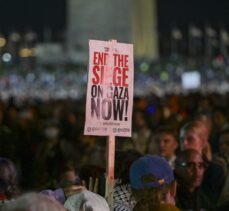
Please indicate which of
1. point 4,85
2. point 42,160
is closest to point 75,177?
point 42,160

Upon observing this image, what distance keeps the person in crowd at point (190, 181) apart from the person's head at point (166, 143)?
2.11m

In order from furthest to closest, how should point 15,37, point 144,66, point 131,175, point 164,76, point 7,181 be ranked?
point 164,76, point 15,37, point 144,66, point 7,181, point 131,175

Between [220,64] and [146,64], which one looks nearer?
[146,64]

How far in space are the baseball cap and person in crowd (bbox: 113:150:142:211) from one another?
216 mm

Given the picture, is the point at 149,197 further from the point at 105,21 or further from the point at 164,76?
the point at 164,76

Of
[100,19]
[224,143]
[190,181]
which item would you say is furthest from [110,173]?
[100,19]

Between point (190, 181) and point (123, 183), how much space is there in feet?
3.52

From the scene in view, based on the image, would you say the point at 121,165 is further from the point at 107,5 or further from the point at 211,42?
the point at 211,42

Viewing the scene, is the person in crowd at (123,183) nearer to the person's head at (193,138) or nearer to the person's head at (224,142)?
the person's head at (193,138)

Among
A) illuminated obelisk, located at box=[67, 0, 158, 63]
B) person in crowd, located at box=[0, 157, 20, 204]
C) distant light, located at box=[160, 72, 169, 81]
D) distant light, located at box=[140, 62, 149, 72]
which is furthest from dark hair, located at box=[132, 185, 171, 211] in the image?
distant light, located at box=[160, 72, 169, 81]

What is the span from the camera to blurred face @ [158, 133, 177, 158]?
1116cm

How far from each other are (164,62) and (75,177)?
85.1m

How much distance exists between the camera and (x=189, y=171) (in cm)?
889

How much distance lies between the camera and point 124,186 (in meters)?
7.79
